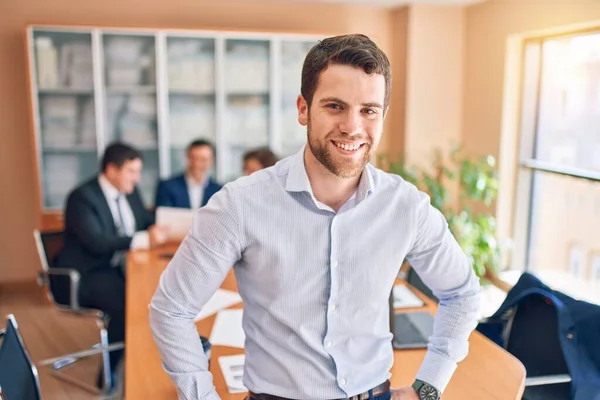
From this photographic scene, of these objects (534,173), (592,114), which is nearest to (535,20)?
(592,114)

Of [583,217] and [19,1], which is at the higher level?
[19,1]

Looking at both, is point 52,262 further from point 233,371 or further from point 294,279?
point 294,279

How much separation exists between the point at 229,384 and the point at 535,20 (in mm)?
3433

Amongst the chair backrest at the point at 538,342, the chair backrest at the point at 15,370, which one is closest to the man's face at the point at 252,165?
the chair backrest at the point at 538,342

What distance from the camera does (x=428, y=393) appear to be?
1431mm

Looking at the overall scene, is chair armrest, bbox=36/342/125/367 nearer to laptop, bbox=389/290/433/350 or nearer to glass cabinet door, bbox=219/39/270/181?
laptop, bbox=389/290/433/350

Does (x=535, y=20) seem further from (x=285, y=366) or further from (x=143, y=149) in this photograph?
(x=285, y=366)

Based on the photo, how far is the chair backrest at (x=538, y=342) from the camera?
6.93ft

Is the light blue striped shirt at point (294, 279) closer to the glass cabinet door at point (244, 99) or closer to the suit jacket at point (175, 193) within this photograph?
the suit jacket at point (175, 193)

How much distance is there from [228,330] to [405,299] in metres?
0.78

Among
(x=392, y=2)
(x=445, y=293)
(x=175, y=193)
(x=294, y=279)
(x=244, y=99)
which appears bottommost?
(x=175, y=193)

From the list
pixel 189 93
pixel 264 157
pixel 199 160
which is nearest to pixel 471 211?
pixel 264 157

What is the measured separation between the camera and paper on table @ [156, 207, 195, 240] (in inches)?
130

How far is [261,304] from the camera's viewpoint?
125 cm
